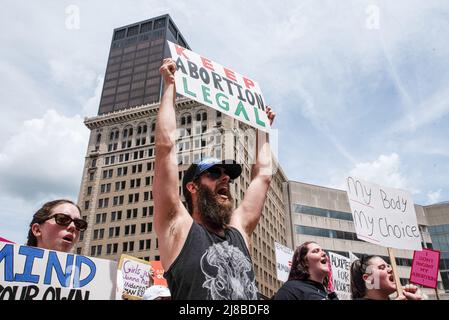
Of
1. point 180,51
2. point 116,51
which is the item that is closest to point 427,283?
point 180,51

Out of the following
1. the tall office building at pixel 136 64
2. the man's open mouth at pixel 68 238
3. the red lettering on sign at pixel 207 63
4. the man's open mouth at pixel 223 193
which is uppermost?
the tall office building at pixel 136 64

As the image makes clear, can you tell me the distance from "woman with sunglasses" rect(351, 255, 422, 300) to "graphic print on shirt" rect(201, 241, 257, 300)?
226 centimetres

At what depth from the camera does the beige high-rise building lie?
61625 millimetres

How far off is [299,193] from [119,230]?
A: 32340mm

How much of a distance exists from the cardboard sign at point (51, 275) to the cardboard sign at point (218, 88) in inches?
68.6

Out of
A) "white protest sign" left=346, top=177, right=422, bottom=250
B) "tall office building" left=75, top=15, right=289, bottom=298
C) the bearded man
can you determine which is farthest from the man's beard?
"tall office building" left=75, top=15, right=289, bottom=298

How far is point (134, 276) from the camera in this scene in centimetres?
1027

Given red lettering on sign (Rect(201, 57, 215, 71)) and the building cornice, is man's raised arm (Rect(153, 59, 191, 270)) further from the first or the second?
the building cornice

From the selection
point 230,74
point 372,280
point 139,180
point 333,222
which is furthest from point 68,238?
point 139,180

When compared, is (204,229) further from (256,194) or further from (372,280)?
(372,280)

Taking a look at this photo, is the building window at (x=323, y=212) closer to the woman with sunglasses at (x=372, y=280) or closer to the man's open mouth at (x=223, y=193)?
the woman with sunglasses at (x=372, y=280)

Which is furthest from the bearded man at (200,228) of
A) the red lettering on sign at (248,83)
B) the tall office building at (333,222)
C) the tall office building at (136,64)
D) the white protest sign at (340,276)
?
the tall office building at (136,64)

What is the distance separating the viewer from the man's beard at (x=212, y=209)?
2619 mm
